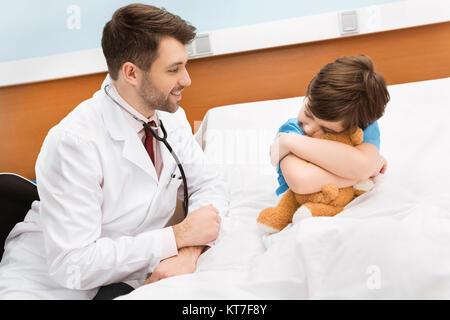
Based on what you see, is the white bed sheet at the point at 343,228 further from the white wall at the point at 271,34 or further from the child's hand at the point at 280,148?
the white wall at the point at 271,34

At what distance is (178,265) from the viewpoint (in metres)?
1.00

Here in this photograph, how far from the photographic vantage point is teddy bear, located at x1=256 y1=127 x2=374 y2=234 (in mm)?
949

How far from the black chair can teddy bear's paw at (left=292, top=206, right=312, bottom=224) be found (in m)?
0.89

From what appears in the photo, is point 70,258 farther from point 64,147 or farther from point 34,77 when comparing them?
point 34,77

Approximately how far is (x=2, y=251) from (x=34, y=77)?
0.92 meters

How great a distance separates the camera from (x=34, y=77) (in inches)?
70.7

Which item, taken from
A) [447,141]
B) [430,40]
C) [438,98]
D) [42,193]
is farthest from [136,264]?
[430,40]

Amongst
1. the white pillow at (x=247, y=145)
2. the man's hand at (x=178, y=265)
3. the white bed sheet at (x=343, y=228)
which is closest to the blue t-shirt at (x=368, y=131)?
the white bed sheet at (x=343, y=228)

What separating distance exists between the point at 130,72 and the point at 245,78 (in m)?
0.80

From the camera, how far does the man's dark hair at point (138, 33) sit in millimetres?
1044

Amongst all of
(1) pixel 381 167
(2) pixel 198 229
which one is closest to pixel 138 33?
(2) pixel 198 229

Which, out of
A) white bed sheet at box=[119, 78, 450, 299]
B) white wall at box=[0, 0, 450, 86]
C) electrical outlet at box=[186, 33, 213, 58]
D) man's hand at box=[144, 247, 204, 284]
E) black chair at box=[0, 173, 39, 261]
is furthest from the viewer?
electrical outlet at box=[186, 33, 213, 58]

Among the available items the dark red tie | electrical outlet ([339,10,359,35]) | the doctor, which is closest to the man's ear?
the doctor

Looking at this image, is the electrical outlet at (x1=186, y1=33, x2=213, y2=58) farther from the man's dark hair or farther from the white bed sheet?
the man's dark hair
